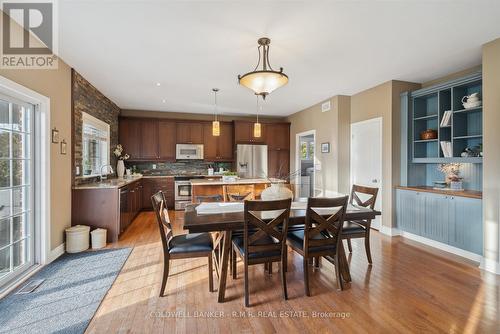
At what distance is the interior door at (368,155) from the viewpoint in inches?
174

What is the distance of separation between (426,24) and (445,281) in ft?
8.65

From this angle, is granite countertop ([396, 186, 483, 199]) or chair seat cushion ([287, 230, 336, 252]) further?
granite countertop ([396, 186, 483, 199])

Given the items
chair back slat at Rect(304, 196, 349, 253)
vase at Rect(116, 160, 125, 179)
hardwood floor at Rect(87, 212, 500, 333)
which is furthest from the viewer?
vase at Rect(116, 160, 125, 179)

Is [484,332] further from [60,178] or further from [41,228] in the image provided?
[60,178]

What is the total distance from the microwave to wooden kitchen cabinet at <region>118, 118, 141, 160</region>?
98 centimetres

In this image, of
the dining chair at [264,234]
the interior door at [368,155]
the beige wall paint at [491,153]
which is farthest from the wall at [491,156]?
the dining chair at [264,234]

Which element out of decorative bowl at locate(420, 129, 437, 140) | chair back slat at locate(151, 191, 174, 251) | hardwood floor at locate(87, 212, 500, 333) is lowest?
hardwood floor at locate(87, 212, 500, 333)

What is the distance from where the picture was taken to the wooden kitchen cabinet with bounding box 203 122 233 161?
696 centimetres

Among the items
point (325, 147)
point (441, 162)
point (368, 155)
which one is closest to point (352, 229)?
point (441, 162)

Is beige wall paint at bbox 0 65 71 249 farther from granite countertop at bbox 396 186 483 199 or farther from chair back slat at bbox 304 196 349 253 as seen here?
granite countertop at bbox 396 186 483 199

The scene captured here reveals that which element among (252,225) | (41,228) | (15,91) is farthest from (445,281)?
(15,91)

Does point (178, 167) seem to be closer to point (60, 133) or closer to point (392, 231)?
point (60, 133)

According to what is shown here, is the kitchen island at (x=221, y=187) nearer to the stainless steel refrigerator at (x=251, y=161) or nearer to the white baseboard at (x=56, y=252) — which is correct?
the white baseboard at (x=56, y=252)

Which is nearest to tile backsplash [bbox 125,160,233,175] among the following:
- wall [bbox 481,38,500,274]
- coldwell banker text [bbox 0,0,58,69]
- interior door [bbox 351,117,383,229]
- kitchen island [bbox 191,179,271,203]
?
kitchen island [bbox 191,179,271,203]
